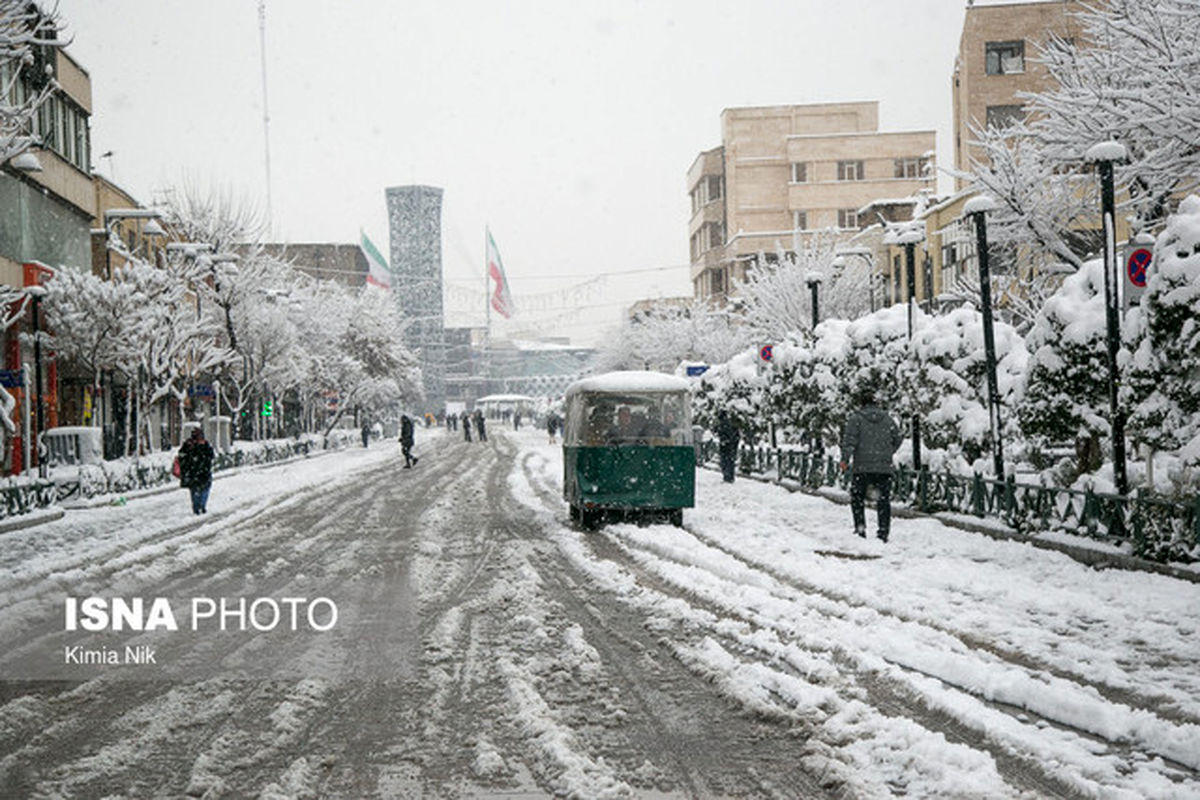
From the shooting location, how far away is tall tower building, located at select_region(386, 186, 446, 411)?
152 metres

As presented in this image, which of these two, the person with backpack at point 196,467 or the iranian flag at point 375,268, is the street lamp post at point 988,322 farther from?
the iranian flag at point 375,268

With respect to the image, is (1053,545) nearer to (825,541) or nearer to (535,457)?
(825,541)

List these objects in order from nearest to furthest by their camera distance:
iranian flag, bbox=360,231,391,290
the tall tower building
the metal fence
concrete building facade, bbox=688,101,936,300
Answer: the metal fence, concrete building facade, bbox=688,101,936,300, iranian flag, bbox=360,231,391,290, the tall tower building

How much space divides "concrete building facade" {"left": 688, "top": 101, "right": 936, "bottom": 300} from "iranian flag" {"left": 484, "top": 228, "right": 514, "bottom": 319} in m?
22.6

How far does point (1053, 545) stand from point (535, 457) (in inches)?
1331

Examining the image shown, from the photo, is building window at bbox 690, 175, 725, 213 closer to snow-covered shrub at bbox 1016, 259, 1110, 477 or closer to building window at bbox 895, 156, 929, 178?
building window at bbox 895, 156, 929, 178

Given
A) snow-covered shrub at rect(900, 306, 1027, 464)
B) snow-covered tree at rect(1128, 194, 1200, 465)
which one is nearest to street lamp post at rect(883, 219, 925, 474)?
snow-covered shrub at rect(900, 306, 1027, 464)

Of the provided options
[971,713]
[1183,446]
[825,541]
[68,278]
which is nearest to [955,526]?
[825,541]

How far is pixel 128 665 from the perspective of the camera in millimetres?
8539

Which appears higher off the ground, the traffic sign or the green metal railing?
the traffic sign

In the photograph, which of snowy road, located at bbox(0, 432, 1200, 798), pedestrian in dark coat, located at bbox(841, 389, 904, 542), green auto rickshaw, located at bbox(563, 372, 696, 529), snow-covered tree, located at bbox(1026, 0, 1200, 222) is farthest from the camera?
green auto rickshaw, located at bbox(563, 372, 696, 529)

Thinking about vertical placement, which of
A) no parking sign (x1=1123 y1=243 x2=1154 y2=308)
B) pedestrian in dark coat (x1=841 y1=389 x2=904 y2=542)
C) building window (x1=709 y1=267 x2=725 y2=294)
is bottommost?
pedestrian in dark coat (x1=841 y1=389 x2=904 y2=542)

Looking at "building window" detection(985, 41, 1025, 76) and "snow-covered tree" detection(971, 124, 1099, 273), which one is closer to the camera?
"snow-covered tree" detection(971, 124, 1099, 273)

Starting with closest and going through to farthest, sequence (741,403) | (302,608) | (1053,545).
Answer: (302,608), (1053,545), (741,403)
